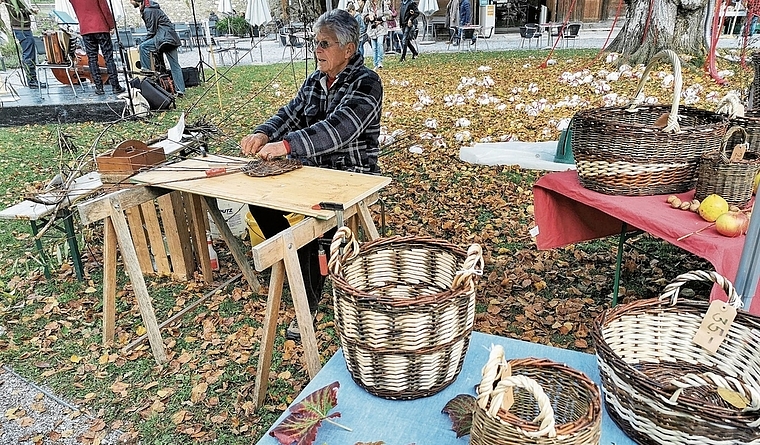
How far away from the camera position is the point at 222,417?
7.93 feet

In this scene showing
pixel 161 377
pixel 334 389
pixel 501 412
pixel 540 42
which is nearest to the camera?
pixel 501 412

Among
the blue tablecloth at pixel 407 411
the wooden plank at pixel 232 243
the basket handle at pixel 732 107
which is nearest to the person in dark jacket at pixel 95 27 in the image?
the wooden plank at pixel 232 243

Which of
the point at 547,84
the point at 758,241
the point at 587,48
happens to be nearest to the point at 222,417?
the point at 758,241

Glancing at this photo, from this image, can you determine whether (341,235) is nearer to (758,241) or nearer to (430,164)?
(758,241)

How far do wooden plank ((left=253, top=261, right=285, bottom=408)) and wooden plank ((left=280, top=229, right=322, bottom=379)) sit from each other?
0.16 ft

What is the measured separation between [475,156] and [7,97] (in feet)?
27.0

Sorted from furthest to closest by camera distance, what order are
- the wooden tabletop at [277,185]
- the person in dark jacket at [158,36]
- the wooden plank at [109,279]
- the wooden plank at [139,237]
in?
the person in dark jacket at [158,36] → the wooden plank at [139,237] → the wooden plank at [109,279] → the wooden tabletop at [277,185]

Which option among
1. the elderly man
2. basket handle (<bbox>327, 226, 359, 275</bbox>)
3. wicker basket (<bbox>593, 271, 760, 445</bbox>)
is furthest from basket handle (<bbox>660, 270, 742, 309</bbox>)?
the elderly man

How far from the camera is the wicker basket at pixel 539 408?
0.91 meters

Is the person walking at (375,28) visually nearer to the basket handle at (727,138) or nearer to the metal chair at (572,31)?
the metal chair at (572,31)

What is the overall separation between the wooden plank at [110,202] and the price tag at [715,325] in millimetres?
2390

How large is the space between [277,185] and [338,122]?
20.2 inches

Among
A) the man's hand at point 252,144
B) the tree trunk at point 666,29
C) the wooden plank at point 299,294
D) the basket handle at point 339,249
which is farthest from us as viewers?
the tree trunk at point 666,29

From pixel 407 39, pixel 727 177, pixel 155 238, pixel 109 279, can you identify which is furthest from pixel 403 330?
pixel 407 39
